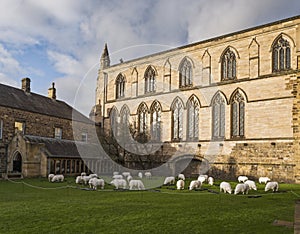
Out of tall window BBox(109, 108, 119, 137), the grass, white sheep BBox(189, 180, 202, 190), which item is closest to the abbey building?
tall window BBox(109, 108, 119, 137)

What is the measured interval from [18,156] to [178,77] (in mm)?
17810

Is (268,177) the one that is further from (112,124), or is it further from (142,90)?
(112,124)

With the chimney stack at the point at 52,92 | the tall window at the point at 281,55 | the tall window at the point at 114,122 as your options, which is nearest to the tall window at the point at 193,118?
the tall window at the point at 281,55

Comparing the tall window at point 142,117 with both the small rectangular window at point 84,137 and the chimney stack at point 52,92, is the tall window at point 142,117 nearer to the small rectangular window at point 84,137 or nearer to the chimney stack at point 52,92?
the small rectangular window at point 84,137

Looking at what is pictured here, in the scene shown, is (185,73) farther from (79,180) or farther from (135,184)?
(135,184)

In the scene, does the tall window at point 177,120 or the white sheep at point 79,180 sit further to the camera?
the tall window at point 177,120

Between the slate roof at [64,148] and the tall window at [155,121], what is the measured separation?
6.27 metres

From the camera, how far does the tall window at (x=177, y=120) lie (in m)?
35.8

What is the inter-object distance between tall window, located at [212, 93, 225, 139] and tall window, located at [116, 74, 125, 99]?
13.4m

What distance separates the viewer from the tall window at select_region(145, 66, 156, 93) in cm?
3888

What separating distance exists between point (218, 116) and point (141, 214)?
73.6ft

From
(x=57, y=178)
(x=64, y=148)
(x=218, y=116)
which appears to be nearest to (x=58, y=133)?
(x=64, y=148)

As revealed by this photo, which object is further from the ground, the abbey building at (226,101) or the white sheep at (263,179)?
the abbey building at (226,101)

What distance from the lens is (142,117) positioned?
130 ft
